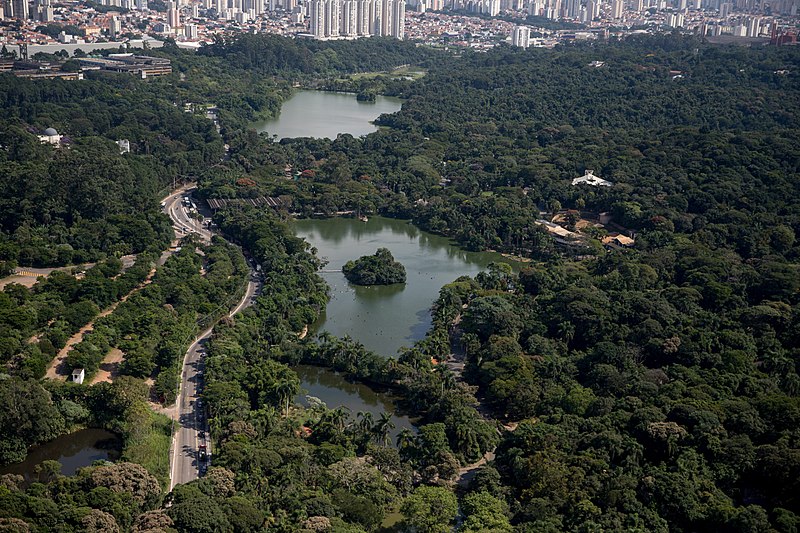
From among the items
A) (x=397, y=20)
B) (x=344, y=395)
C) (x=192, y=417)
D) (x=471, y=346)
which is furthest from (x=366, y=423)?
(x=397, y=20)

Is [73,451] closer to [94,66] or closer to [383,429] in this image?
[383,429]

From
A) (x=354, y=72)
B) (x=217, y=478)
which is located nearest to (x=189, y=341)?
(x=217, y=478)

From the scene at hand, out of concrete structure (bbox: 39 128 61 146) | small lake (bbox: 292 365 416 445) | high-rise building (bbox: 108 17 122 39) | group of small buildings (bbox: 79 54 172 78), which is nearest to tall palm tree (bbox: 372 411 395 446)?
small lake (bbox: 292 365 416 445)

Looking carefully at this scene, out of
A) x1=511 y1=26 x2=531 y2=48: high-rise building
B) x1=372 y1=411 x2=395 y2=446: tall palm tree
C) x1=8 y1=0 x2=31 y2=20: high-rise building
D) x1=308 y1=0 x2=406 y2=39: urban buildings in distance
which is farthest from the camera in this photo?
x1=511 y1=26 x2=531 y2=48: high-rise building

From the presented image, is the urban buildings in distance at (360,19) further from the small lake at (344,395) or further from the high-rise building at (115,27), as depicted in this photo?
the small lake at (344,395)

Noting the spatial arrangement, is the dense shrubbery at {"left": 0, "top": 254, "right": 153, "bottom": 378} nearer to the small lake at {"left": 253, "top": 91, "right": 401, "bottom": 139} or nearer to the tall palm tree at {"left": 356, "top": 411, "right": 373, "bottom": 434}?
the tall palm tree at {"left": 356, "top": 411, "right": 373, "bottom": 434}

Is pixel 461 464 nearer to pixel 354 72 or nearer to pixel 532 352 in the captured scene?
pixel 532 352
